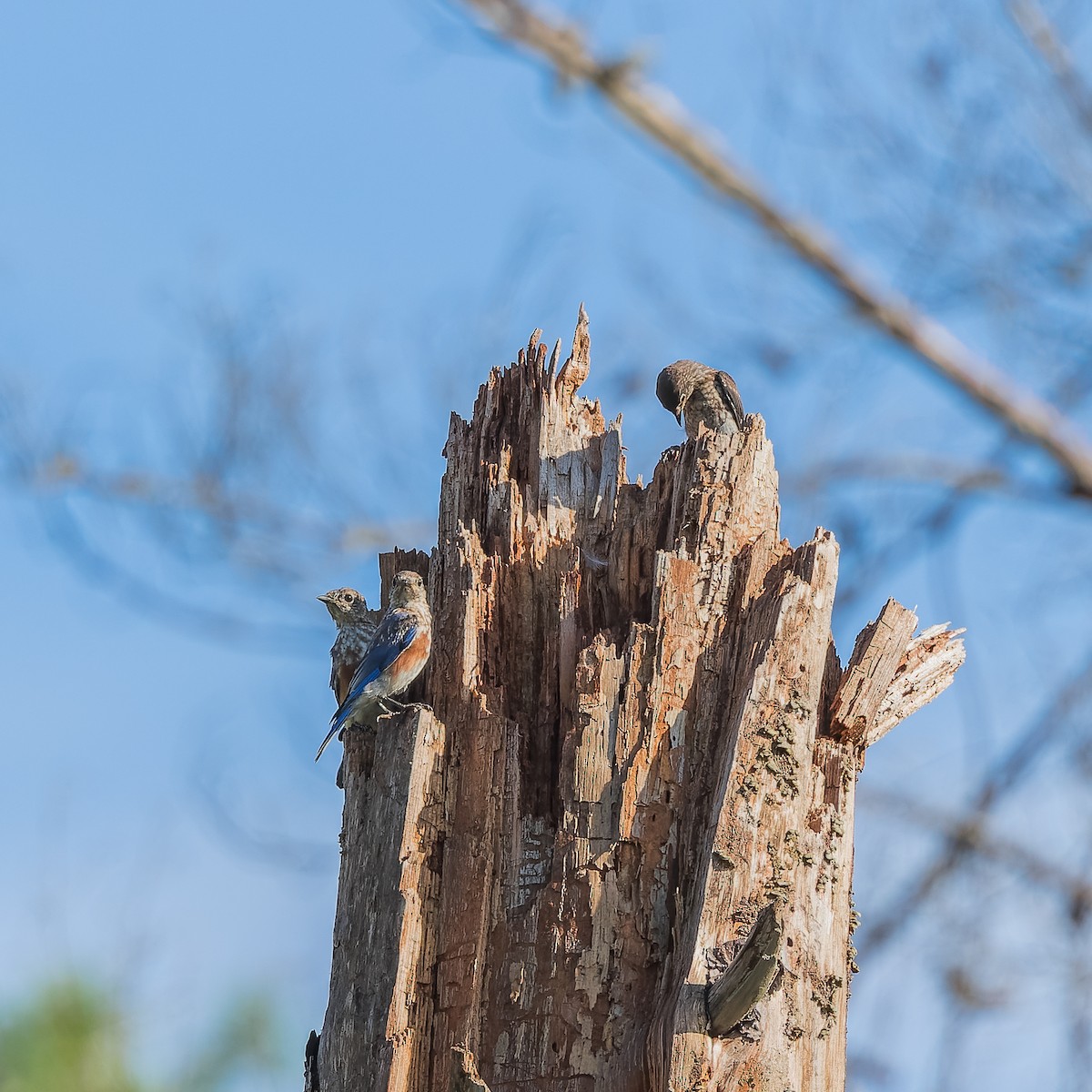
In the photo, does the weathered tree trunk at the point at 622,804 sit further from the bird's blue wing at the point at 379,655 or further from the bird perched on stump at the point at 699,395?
the bird perched on stump at the point at 699,395

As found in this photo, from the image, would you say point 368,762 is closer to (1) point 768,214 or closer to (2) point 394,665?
(2) point 394,665

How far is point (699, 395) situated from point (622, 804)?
3.37m

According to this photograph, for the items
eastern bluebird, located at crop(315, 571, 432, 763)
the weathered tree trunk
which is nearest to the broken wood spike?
the weathered tree trunk

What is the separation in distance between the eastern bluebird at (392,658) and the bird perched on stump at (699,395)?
2.52m

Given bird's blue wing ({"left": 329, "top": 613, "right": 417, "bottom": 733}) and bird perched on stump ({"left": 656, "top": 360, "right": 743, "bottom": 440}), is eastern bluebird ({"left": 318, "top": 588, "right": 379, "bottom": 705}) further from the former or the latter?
bird perched on stump ({"left": 656, "top": 360, "right": 743, "bottom": 440})

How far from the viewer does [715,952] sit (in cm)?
314

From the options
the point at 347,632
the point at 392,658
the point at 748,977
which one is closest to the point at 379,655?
the point at 392,658

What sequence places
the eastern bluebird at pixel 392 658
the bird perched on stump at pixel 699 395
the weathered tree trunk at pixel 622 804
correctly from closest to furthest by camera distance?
the weathered tree trunk at pixel 622 804, the eastern bluebird at pixel 392 658, the bird perched on stump at pixel 699 395

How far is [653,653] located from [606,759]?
32cm

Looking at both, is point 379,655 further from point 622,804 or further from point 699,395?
point 699,395

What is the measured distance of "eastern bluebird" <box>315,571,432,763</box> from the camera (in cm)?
395

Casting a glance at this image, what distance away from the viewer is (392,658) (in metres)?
4.04

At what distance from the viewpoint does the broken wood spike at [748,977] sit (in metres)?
2.69

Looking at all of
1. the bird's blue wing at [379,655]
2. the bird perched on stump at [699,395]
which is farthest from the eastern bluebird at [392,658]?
the bird perched on stump at [699,395]
